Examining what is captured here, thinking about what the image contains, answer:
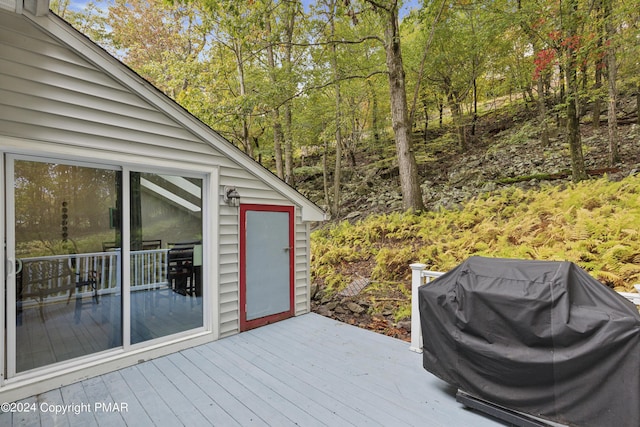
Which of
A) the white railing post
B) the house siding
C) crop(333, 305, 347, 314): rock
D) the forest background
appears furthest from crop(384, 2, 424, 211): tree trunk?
the house siding

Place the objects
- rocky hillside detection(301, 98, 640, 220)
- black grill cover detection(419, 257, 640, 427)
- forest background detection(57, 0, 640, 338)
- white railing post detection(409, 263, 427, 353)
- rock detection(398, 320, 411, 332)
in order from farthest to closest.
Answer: rocky hillside detection(301, 98, 640, 220), forest background detection(57, 0, 640, 338), rock detection(398, 320, 411, 332), white railing post detection(409, 263, 427, 353), black grill cover detection(419, 257, 640, 427)

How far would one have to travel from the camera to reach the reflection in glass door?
269 cm

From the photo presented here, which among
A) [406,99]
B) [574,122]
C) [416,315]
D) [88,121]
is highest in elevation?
[406,99]

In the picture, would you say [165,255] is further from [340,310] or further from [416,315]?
[416,315]

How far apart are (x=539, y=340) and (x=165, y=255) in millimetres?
3697

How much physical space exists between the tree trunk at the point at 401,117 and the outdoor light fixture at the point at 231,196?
4.43m

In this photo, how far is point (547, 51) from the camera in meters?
6.93

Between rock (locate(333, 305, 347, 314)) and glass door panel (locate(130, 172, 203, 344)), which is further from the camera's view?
rock (locate(333, 305, 347, 314))

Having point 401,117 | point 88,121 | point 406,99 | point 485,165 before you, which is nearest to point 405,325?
point 88,121

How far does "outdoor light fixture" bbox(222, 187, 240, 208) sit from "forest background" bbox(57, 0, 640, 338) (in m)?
2.34

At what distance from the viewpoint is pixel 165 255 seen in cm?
365

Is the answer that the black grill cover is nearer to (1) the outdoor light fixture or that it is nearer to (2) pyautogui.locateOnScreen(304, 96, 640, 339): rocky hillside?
(2) pyautogui.locateOnScreen(304, 96, 640, 339): rocky hillside

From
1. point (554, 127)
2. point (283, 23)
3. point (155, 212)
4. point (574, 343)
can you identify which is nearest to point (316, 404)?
point (574, 343)

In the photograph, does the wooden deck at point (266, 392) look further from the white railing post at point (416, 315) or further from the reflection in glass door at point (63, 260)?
the reflection in glass door at point (63, 260)
